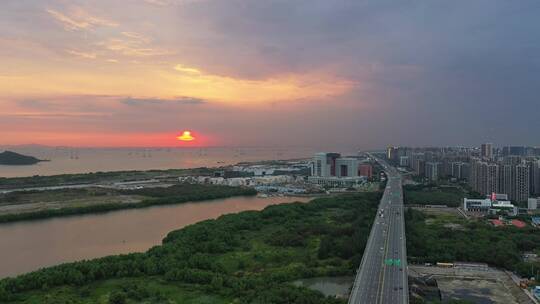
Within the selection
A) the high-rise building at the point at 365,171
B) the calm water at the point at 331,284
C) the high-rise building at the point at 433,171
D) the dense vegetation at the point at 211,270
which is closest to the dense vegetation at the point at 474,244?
the dense vegetation at the point at 211,270

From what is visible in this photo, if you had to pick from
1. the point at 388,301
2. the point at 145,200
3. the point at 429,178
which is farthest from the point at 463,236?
the point at 429,178

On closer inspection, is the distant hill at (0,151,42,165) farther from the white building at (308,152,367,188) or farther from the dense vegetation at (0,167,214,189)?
the white building at (308,152,367,188)

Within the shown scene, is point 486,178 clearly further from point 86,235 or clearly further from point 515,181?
point 86,235

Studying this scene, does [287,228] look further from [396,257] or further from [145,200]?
[145,200]

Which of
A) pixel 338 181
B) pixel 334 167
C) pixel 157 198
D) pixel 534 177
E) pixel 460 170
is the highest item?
pixel 334 167

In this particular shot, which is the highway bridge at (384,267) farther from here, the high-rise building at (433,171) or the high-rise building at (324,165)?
the high-rise building at (433,171)

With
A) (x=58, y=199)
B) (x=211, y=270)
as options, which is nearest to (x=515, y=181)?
(x=211, y=270)

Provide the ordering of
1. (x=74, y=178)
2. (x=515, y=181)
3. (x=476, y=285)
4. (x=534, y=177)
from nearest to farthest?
(x=476, y=285) < (x=515, y=181) < (x=534, y=177) < (x=74, y=178)

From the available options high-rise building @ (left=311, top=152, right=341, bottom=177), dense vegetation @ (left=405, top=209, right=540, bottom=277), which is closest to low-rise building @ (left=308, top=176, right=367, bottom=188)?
high-rise building @ (left=311, top=152, right=341, bottom=177)
